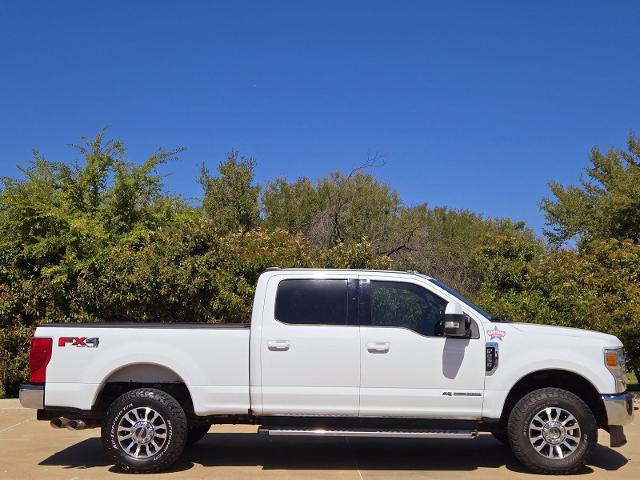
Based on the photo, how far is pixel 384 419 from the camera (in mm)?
7008

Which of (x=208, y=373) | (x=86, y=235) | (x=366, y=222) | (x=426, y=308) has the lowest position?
(x=208, y=373)

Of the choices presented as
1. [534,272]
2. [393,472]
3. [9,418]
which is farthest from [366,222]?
[393,472]

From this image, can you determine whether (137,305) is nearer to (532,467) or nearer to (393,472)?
(393,472)

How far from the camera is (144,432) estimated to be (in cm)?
701

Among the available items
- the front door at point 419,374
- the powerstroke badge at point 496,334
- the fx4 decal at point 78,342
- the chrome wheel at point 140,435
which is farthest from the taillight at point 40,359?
the powerstroke badge at point 496,334

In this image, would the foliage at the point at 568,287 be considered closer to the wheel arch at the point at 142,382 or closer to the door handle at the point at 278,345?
the door handle at the point at 278,345

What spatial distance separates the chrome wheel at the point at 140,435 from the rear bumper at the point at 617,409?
432 cm

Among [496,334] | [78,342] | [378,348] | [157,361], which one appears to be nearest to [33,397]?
[78,342]

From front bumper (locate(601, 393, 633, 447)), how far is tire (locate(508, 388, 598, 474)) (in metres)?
0.17

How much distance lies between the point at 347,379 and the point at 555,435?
2.09 metres

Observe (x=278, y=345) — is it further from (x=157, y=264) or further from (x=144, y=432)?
(x=157, y=264)

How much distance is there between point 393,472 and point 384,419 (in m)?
0.58

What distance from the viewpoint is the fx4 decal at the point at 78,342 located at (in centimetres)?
710

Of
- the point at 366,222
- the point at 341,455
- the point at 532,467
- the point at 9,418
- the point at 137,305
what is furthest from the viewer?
the point at 366,222
